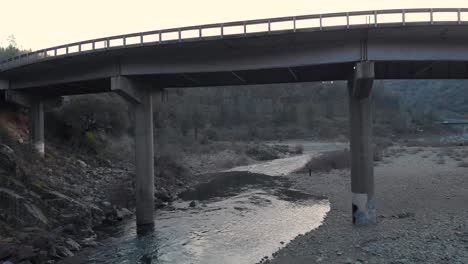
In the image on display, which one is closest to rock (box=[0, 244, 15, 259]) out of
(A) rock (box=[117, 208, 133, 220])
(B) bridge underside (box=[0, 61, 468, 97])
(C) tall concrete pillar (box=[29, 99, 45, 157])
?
(A) rock (box=[117, 208, 133, 220])

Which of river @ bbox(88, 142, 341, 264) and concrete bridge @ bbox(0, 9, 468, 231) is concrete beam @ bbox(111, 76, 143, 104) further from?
river @ bbox(88, 142, 341, 264)

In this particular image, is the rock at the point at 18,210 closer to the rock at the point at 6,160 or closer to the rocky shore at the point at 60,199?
the rocky shore at the point at 60,199

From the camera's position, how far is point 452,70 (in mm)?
19000

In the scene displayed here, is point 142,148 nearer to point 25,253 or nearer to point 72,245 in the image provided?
point 72,245

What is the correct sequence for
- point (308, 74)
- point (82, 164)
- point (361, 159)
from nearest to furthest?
point (361, 159) < point (308, 74) < point (82, 164)

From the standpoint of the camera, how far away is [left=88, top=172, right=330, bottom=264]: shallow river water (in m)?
15.3

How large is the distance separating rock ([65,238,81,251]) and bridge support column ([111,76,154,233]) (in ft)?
11.7

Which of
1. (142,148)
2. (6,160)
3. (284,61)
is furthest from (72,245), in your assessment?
(284,61)

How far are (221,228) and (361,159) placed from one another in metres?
7.95

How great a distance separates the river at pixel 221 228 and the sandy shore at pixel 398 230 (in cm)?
137

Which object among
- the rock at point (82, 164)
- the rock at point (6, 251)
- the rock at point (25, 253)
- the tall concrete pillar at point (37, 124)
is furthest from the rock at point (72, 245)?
the tall concrete pillar at point (37, 124)

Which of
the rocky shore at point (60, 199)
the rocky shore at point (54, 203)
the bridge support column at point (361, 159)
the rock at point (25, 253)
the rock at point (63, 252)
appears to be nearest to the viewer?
the rock at point (25, 253)

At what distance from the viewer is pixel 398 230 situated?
15008 millimetres

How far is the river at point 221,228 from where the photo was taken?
15344mm
